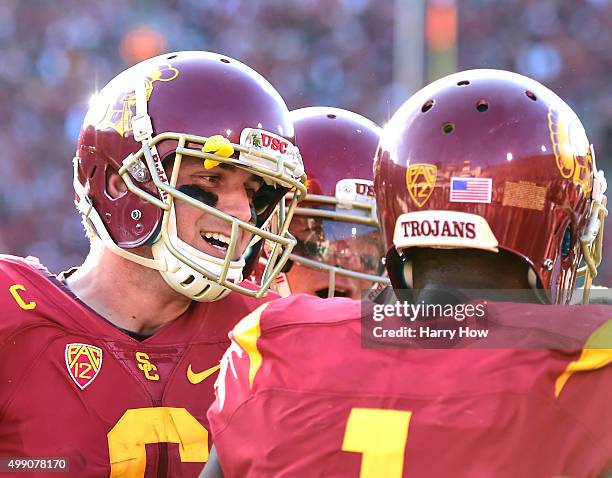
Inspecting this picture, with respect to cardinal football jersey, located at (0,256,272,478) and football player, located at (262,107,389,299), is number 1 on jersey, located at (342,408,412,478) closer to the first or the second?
cardinal football jersey, located at (0,256,272,478)

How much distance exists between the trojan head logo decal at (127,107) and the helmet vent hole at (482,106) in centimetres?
101

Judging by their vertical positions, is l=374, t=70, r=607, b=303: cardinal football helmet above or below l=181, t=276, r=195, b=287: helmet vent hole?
above

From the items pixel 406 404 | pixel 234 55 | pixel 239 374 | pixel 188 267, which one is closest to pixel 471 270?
pixel 406 404

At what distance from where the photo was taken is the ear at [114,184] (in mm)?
2635

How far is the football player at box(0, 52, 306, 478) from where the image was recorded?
7.65 feet

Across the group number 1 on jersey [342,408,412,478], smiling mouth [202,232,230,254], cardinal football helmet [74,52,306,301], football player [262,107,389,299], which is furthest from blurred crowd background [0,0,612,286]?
number 1 on jersey [342,408,412,478]

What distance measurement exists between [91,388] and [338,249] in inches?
43.4

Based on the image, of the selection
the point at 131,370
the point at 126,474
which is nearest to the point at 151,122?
the point at 131,370

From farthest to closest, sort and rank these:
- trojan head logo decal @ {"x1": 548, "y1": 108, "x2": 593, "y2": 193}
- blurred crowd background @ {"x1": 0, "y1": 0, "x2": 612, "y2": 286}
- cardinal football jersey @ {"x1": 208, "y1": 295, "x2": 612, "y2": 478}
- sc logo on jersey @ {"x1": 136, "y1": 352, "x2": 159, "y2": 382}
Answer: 1. blurred crowd background @ {"x1": 0, "y1": 0, "x2": 612, "y2": 286}
2. sc logo on jersey @ {"x1": 136, "y1": 352, "x2": 159, "y2": 382}
3. trojan head logo decal @ {"x1": 548, "y1": 108, "x2": 593, "y2": 193}
4. cardinal football jersey @ {"x1": 208, "y1": 295, "x2": 612, "y2": 478}

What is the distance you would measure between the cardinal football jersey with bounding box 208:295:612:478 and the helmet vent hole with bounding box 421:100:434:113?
412mm

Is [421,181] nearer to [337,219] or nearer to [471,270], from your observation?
[471,270]

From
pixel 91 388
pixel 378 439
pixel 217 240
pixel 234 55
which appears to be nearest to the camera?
pixel 378 439

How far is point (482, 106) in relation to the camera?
190cm

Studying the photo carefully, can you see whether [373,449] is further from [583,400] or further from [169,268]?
[169,268]
